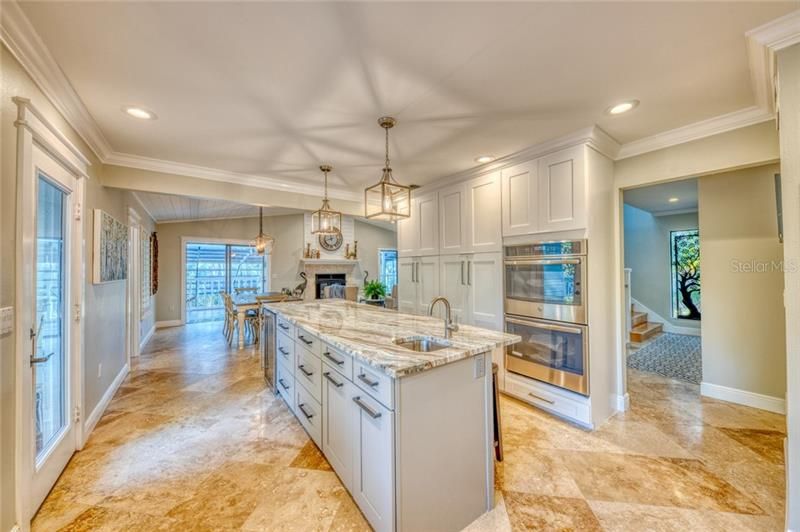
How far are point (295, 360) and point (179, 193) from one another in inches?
92.2

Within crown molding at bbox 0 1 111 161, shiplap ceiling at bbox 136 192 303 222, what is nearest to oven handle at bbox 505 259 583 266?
shiplap ceiling at bbox 136 192 303 222

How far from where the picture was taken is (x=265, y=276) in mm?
7977

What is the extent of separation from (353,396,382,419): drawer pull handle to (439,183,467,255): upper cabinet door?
2.36m

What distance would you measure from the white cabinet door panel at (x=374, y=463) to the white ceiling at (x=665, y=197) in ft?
14.0

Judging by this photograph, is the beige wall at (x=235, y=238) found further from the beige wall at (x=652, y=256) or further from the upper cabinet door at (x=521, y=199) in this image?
the beige wall at (x=652, y=256)

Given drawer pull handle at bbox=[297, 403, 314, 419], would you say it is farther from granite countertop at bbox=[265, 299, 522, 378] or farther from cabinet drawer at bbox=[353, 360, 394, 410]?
cabinet drawer at bbox=[353, 360, 394, 410]

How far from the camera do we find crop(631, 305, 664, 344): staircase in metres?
5.54

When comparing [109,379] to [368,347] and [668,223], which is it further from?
[668,223]

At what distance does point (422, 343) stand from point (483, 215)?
1844 mm

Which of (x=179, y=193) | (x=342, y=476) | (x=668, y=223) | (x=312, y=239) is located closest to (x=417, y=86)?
(x=342, y=476)

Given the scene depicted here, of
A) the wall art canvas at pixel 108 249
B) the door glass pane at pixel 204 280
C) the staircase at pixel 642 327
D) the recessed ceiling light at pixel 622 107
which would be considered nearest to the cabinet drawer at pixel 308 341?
the wall art canvas at pixel 108 249

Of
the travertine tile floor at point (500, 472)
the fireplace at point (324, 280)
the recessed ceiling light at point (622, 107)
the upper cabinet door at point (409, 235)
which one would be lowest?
the travertine tile floor at point (500, 472)

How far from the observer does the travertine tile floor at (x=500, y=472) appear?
1.70 metres

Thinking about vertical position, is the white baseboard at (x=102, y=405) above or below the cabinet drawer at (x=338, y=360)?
below
